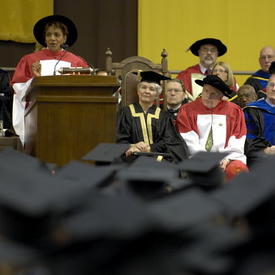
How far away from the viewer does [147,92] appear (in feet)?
23.1

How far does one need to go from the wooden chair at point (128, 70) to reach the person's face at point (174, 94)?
204mm

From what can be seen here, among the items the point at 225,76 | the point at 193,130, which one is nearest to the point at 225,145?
the point at 193,130

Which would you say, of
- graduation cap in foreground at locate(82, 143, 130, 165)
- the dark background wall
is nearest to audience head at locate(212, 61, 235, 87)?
the dark background wall

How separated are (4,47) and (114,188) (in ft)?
30.2

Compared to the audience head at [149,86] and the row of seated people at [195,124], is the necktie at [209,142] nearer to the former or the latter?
the row of seated people at [195,124]

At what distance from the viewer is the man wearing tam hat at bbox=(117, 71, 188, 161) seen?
274 inches

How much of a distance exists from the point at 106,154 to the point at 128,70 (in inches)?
192

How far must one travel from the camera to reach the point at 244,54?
448 inches

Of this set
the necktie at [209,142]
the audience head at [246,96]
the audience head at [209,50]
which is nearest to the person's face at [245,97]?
the audience head at [246,96]

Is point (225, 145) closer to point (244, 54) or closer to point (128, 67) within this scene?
point (128, 67)

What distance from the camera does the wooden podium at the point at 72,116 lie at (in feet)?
16.3

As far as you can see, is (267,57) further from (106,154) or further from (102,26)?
(106,154)

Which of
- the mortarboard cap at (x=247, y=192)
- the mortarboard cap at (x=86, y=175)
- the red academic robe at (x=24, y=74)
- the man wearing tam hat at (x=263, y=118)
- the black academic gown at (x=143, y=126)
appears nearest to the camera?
the mortarboard cap at (x=247, y=192)

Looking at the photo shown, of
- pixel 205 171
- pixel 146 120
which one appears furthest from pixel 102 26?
pixel 205 171
